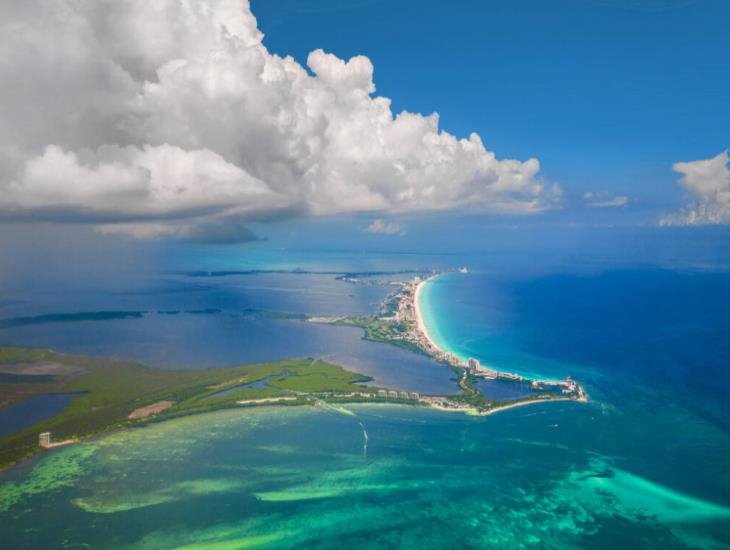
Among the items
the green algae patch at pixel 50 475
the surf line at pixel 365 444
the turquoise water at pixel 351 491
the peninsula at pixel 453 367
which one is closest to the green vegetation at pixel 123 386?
the green algae patch at pixel 50 475

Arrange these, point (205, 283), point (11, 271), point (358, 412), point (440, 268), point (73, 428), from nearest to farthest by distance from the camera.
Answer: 1. point (73, 428)
2. point (358, 412)
3. point (205, 283)
4. point (11, 271)
5. point (440, 268)

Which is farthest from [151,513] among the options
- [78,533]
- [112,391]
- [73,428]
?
[112,391]

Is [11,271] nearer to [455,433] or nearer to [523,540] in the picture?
[455,433]

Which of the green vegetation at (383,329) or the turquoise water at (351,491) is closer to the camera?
the turquoise water at (351,491)

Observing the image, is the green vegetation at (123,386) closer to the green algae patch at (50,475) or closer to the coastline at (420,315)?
the green algae patch at (50,475)

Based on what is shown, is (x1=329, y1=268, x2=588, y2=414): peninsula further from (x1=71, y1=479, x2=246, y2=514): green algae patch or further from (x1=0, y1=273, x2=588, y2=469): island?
(x1=71, y1=479, x2=246, y2=514): green algae patch

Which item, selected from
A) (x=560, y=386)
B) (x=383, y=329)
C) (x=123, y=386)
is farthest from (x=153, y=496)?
(x=383, y=329)

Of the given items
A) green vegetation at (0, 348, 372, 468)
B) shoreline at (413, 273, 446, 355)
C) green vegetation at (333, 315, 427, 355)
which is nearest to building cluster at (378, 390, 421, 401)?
green vegetation at (0, 348, 372, 468)
